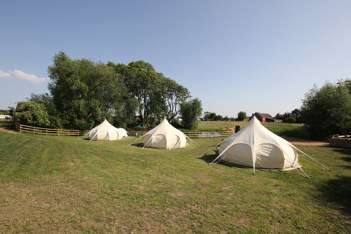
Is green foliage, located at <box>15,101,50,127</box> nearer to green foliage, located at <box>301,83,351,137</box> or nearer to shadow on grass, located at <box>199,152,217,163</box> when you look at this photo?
shadow on grass, located at <box>199,152,217,163</box>

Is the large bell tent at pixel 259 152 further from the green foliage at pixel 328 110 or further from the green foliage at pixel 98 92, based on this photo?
the green foliage at pixel 98 92

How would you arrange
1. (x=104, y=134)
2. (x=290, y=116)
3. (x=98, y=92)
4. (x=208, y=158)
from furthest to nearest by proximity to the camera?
1. (x=290, y=116)
2. (x=98, y=92)
3. (x=104, y=134)
4. (x=208, y=158)

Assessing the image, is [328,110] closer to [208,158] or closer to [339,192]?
[208,158]

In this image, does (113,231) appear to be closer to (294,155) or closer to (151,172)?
(151,172)

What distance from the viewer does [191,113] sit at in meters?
38.2

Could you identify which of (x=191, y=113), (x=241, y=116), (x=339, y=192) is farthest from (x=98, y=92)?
(x=241, y=116)

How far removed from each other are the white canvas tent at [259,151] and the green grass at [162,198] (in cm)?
60

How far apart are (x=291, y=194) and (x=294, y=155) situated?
15.1 feet

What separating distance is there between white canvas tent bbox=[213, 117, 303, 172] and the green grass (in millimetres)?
602

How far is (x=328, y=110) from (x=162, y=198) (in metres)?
26.8

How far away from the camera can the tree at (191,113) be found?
1507 inches

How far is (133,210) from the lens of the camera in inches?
212

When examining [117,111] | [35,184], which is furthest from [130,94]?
[35,184]

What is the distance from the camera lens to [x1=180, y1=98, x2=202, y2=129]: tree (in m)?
38.3
